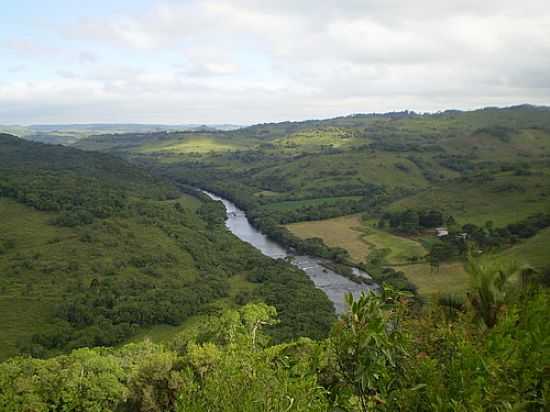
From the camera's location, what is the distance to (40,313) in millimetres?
83125

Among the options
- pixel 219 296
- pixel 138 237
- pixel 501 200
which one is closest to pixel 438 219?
pixel 501 200

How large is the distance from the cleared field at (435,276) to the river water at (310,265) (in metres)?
8.72

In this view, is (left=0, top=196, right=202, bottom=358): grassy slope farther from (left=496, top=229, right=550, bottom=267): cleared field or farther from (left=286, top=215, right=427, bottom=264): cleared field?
(left=496, top=229, right=550, bottom=267): cleared field

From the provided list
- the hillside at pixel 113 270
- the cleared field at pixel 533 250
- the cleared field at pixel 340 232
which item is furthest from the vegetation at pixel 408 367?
the cleared field at pixel 340 232

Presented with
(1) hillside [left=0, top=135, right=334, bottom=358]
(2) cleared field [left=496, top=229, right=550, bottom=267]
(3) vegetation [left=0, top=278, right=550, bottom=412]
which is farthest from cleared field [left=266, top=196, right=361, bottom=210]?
(3) vegetation [left=0, top=278, right=550, bottom=412]

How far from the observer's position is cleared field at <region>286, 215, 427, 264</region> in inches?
4329

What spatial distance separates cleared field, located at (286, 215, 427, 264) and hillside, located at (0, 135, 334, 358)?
818 inches

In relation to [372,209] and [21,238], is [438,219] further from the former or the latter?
[21,238]

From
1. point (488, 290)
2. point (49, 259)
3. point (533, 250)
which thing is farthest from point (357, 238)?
point (488, 290)

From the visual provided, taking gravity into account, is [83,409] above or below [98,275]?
above

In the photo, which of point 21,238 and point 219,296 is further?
point 21,238

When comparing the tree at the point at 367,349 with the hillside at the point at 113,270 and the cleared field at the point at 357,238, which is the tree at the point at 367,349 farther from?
the cleared field at the point at 357,238

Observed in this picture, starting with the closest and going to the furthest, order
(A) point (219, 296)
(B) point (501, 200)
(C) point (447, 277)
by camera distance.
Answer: (C) point (447, 277), (A) point (219, 296), (B) point (501, 200)

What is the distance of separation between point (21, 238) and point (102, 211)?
989 inches
